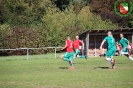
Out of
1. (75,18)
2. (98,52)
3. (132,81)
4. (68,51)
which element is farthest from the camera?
(75,18)

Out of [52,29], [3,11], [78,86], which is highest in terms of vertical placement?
[3,11]

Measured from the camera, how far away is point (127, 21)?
6962 centimetres

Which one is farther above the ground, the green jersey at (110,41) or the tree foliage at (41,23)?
the tree foliage at (41,23)

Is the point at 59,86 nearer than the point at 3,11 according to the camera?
Yes

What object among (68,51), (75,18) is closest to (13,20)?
(75,18)

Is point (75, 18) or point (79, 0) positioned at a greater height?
point (79, 0)

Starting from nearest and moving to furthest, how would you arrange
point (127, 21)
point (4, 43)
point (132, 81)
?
point (132, 81) < point (4, 43) < point (127, 21)

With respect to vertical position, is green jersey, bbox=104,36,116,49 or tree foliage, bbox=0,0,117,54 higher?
tree foliage, bbox=0,0,117,54

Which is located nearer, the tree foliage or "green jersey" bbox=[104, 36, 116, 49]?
"green jersey" bbox=[104, 36, 116, 49]

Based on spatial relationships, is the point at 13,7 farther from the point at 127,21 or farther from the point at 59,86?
the point at 59,86

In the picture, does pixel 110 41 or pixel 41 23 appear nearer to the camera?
pixel 110 41

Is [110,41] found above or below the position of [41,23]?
below

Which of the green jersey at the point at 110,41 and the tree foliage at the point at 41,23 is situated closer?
the green jersey at the point at 110,41

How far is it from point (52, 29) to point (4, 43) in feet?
27.6
